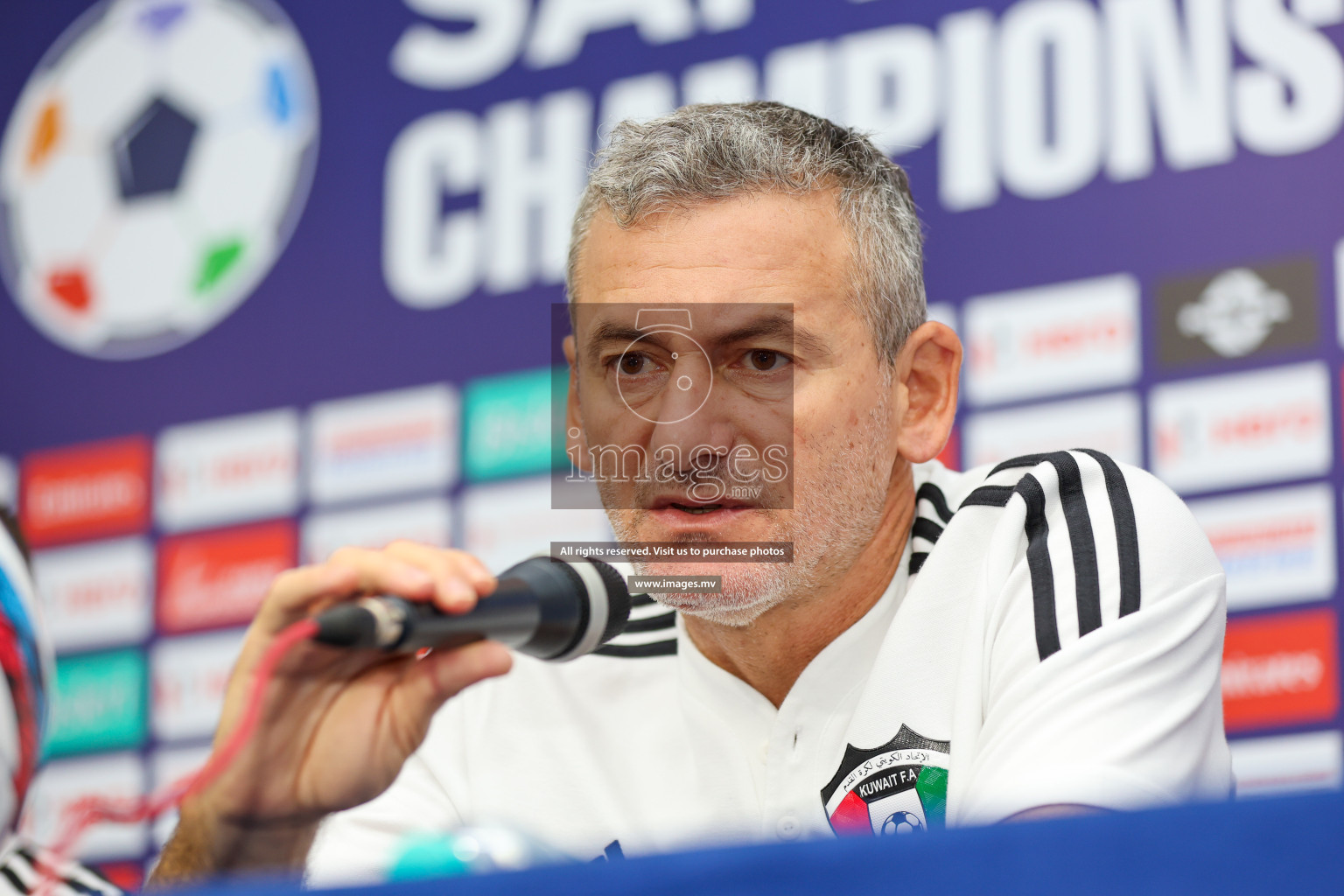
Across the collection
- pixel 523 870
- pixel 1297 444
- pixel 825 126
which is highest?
pixel 825 126

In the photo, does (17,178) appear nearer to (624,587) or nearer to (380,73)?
(380,73)

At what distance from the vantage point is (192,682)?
267 centimetres

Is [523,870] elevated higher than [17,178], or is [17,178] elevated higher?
[17,178]

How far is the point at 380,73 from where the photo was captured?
2.76m

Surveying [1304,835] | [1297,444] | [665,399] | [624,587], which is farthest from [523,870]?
[1297,444]

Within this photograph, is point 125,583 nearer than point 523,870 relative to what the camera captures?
No

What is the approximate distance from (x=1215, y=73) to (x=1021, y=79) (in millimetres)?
288

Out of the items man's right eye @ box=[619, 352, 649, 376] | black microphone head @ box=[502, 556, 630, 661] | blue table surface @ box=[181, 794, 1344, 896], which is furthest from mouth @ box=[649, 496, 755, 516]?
blue table surface @ box=[181, 794, 1344, 896]

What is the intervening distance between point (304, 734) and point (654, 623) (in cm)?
60

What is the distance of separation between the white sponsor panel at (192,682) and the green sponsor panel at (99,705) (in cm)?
5

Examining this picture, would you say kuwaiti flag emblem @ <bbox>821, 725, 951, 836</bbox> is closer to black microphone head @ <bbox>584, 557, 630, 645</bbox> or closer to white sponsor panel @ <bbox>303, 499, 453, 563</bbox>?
black microphone head @ <bbox>584, 557, 630, 645</bbox>

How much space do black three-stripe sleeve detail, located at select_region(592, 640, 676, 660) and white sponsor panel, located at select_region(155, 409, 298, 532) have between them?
4.48 feet

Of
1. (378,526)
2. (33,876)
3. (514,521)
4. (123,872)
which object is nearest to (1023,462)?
(33,876)

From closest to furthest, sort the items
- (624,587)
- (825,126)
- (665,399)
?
(624,587)
(665,399)
(825,126)
